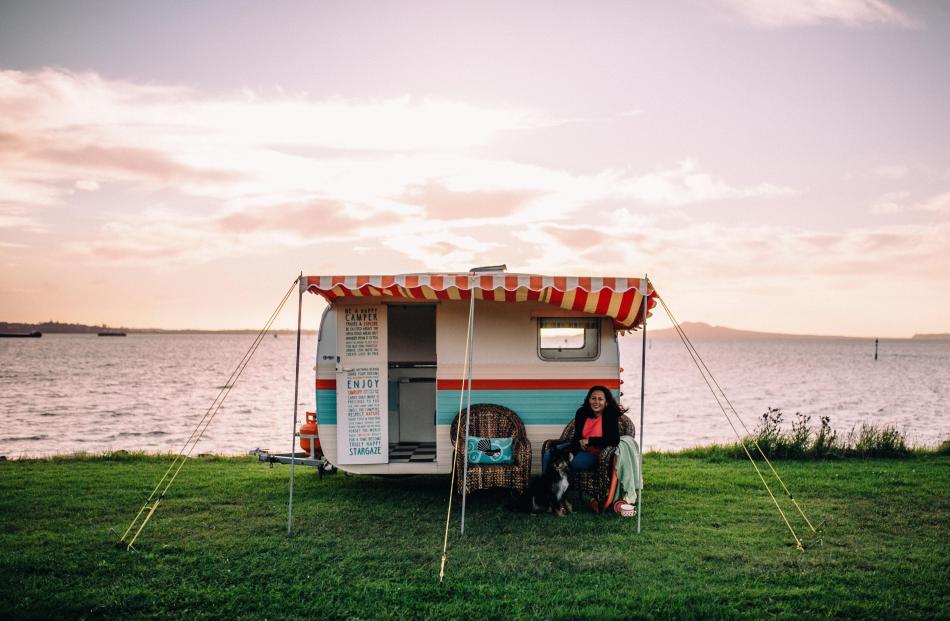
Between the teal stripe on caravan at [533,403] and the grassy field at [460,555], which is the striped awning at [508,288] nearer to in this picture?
the teal stripe on caravan at [533,403]

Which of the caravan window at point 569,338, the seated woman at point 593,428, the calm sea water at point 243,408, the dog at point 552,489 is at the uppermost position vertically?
the caravan window at point 569,338

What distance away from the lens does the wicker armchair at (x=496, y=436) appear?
786cm

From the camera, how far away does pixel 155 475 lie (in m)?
9.92

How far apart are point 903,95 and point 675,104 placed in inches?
191

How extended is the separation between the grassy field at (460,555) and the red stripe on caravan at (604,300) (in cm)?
239

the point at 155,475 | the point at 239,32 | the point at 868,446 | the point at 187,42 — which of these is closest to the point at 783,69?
the point at 868,446

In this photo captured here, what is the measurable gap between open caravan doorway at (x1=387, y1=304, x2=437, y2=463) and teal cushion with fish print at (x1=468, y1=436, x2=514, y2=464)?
1563 mm

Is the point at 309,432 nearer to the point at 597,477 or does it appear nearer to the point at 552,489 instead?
the point at 552,489

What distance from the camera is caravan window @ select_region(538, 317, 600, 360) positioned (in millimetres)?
8289

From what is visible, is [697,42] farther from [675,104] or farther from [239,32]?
[239,32]

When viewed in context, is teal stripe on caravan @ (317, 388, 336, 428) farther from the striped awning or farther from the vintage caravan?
the striped awning

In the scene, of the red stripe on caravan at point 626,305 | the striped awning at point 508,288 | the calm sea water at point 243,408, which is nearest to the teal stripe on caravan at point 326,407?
the striped awning at point 508,288

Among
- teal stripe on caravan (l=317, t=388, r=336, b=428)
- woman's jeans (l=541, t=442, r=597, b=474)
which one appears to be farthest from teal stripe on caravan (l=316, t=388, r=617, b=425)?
woman's jeans (l=541, t=442, r=597, b=474)

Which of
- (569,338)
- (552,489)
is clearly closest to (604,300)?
(569,338)
